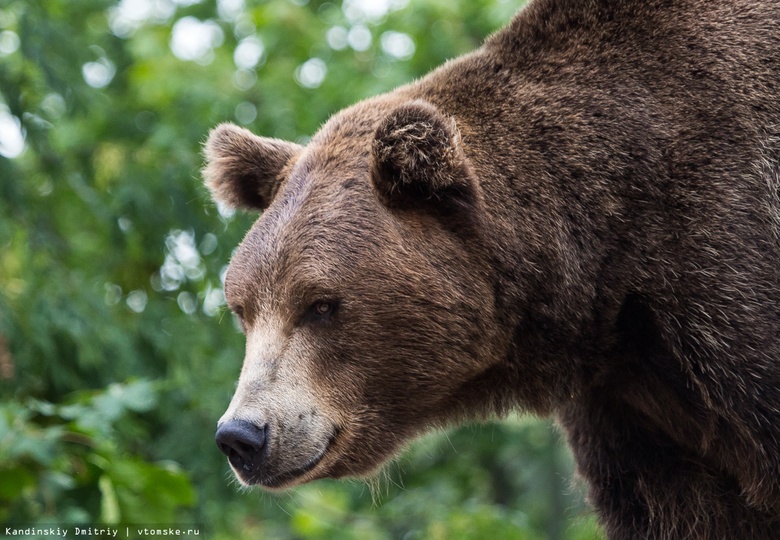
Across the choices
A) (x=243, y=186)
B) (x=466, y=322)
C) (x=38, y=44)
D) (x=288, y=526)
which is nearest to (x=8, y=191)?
(x=38, y=44)

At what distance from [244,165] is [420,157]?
131cm

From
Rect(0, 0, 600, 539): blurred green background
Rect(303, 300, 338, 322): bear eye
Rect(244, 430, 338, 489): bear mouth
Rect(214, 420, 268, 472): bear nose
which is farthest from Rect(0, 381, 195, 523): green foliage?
Rect(303, 300, 338, 322): bear eye

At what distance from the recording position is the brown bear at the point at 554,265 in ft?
14.0

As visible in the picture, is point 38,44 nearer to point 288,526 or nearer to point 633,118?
point 633,118

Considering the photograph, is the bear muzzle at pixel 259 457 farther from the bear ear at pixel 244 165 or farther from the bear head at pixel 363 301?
the bear ear at pixel 244 165

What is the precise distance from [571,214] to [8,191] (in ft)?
17.8

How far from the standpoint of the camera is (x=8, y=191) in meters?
8.14

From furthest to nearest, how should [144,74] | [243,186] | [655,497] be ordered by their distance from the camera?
[144,74] → [243,186] → [655,497]

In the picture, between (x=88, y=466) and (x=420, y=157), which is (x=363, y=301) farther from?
(x=88, y=466)

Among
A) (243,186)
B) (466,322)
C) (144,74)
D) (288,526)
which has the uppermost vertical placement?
(243,186)

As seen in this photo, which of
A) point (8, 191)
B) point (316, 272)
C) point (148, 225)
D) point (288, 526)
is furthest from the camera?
point (288, 526)

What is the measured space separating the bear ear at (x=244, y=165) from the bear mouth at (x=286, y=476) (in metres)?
1.48

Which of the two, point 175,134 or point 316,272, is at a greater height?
point 316,272

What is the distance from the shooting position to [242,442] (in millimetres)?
4078
